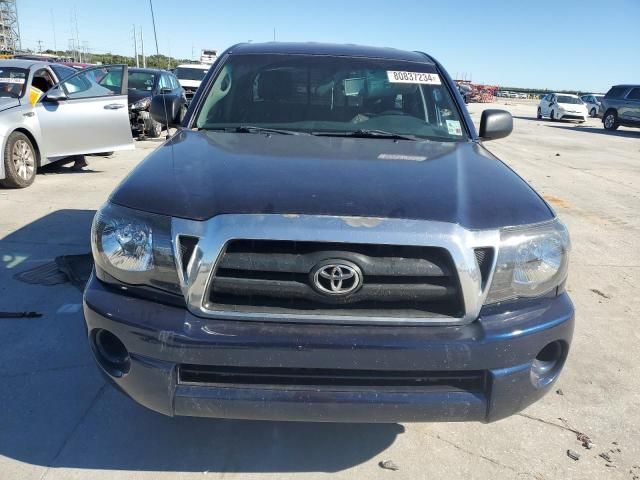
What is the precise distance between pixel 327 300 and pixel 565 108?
29.5m

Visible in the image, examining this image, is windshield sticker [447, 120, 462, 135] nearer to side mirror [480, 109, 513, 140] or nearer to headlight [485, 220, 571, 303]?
side mirror [480, 109, 513, 140]

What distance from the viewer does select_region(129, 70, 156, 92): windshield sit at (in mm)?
12961

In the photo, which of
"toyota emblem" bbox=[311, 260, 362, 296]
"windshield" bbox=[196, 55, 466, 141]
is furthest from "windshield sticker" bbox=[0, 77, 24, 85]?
"toyota emblem" bbox=[311, 260, 362, 296]

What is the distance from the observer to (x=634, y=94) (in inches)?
849

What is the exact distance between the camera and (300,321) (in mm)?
1935

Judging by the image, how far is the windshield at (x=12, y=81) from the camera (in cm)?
727

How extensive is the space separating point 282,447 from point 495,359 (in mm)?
1096

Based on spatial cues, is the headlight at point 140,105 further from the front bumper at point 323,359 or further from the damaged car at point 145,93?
the front bumper at point 323,359

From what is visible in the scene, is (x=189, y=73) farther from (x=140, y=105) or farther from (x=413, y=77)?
(x=413, y=77)

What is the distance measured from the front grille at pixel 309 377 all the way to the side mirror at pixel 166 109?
2.26 m

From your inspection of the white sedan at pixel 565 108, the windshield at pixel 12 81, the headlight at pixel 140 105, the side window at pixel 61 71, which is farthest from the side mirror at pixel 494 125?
the white sedan at pixel 565 108

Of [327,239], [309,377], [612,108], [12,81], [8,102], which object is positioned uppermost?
[12,81]

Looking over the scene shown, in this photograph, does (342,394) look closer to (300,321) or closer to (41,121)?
(300,321)

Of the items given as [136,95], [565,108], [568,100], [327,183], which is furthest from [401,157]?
[568,100]
